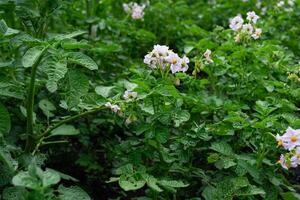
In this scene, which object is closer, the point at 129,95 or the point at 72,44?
the point at 72,44

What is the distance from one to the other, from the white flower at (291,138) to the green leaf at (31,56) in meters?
0.88

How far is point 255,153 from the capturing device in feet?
6.40

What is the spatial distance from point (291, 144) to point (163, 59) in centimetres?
57

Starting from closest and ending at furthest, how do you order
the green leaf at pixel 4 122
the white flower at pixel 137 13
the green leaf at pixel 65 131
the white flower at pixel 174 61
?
the green leaf at pixel 4 122 < the white flower at pixel 174 61 < the green leaf at pixel 65 131 < the white flower at pixel 137 13

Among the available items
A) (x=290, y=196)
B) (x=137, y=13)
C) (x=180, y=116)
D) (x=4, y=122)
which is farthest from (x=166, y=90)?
(x=137, y=13)

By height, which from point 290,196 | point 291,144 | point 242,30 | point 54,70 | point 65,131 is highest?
point 54,70

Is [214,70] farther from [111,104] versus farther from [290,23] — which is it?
[290,23]

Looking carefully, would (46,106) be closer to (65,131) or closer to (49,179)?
(65,131)

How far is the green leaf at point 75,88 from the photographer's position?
1.63 metres

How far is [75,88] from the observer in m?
1.65

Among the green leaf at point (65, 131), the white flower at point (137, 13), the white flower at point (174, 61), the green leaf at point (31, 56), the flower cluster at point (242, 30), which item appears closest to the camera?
the green leaf at point (31, 56)

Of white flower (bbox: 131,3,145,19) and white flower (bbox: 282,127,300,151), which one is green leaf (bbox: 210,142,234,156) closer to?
white flower (bbox: 282,127,300,151)

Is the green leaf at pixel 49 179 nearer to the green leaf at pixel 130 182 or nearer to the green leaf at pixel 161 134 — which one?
the green leaf at pixel 130 182

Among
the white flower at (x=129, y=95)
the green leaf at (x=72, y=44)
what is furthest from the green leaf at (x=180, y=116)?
the green leaf at (x=72, y=44)
